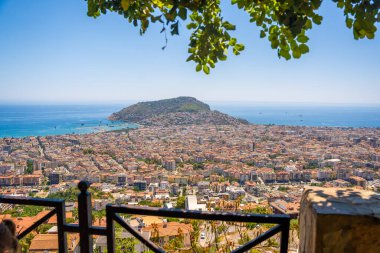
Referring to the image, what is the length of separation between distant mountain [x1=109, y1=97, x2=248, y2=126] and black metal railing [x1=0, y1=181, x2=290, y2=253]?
8973cm

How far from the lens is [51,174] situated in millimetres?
35094

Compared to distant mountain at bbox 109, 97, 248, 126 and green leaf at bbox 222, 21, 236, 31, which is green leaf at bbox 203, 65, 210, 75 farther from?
distant mountain at bbox 109, 97, 248, 126

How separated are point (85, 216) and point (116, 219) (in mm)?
198

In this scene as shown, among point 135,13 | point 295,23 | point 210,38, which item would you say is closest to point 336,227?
point 295,23

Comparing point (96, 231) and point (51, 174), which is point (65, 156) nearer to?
point (51, 174)

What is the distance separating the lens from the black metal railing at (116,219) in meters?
1.68

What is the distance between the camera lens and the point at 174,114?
9919cm

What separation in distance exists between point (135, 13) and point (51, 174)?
120ft

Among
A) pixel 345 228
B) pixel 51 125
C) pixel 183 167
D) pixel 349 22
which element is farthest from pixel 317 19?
pixel 51 125

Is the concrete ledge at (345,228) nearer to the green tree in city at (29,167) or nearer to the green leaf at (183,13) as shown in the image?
the green leaf at (183,13)

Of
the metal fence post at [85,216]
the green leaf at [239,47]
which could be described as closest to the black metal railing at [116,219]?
the metal fence post at [85,216]

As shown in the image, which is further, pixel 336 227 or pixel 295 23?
pixel 295 23

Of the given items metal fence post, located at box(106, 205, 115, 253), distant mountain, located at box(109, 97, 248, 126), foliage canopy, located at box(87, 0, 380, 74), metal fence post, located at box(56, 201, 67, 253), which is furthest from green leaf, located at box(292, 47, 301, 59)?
distant mountain, located at box(109, 97, 248, 126)

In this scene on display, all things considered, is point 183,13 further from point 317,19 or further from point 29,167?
point 29,167
